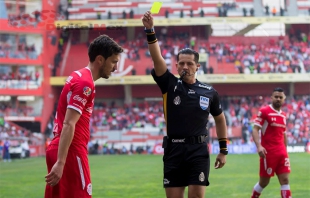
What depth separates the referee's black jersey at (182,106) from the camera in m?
6.82

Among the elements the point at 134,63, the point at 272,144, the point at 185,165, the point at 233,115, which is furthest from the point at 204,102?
the point at 134,63

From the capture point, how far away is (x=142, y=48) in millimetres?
53500

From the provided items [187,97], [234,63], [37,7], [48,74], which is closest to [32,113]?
[48,74]

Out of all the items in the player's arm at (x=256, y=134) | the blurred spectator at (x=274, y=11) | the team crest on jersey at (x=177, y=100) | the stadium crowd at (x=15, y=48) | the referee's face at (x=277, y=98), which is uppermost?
the blurred spectator at (x=274, y=11)

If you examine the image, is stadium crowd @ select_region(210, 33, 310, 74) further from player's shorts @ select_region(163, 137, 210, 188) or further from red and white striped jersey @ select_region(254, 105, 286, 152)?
player's shorts @ select_region(163, 137, 210, 188)

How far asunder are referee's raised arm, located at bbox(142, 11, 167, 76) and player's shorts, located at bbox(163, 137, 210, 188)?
3.09 ft

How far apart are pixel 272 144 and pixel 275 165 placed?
0.43m

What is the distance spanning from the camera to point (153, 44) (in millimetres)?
6551

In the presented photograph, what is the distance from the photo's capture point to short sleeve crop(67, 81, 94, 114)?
16.4ft

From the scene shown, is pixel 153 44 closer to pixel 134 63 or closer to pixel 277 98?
pixel 277 98

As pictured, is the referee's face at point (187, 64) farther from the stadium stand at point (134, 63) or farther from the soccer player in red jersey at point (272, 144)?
the stadium stand at point (134, 63)

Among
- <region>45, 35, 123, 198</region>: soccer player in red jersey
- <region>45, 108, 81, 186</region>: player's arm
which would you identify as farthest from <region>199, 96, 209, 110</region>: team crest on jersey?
<region>45, 108, 81, 186</region>: player's arm

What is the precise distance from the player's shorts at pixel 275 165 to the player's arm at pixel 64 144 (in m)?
6.58

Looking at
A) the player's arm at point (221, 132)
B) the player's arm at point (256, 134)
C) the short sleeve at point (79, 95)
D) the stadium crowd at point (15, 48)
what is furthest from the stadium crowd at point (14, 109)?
the short sleeve at point (79, 95)
